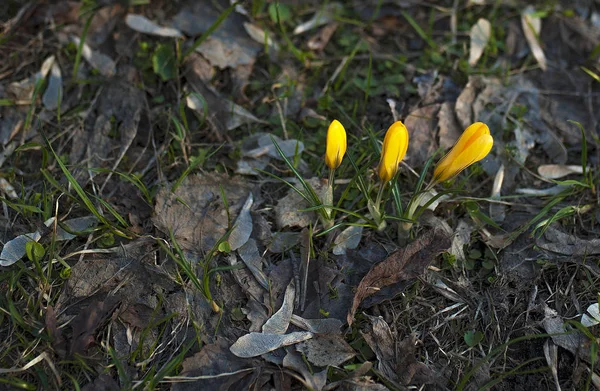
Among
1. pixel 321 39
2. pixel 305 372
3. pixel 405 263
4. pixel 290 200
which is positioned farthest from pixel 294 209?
pixel 321 39

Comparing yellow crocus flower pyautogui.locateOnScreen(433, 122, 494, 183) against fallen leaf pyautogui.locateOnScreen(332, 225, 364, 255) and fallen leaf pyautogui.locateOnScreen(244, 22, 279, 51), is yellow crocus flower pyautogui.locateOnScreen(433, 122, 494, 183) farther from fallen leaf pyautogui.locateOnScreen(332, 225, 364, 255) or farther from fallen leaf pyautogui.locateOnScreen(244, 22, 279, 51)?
fallen leaf pyautogui.locateOnScreen(244, 22, 279, 51)

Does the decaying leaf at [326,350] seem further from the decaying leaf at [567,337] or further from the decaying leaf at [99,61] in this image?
the decaying leaf at [99,61]

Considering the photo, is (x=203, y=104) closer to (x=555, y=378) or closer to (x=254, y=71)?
(x=254, y=71)

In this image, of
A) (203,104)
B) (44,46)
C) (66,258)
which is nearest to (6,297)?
(66,258)

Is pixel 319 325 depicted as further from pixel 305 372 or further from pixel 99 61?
pixel 99 61

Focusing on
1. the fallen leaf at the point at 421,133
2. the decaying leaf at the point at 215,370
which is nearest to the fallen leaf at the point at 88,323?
the decaying leaf at the point at 215,370
